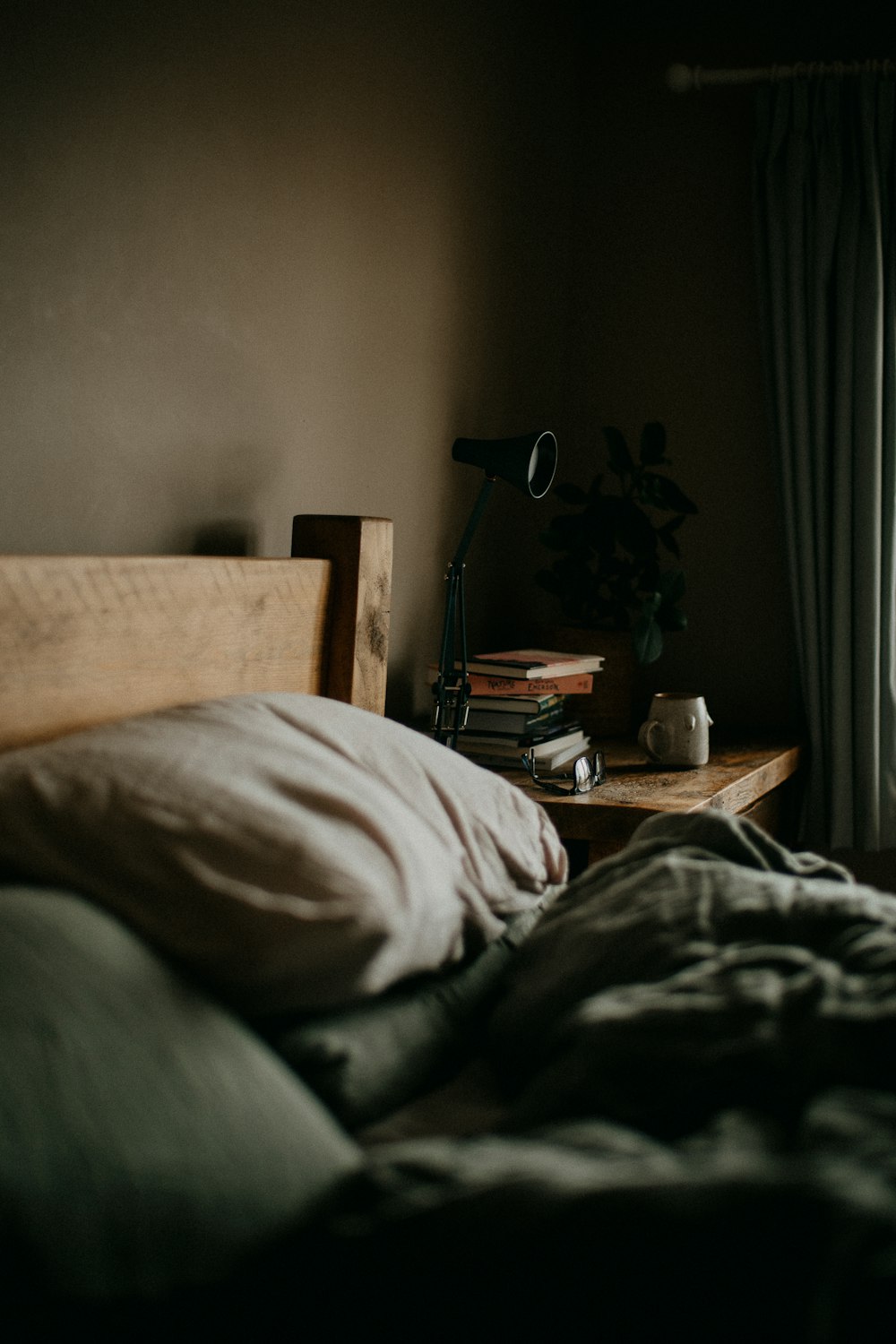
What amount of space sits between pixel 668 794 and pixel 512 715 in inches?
11.4

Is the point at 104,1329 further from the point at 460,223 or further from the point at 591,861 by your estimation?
the point at 460,223

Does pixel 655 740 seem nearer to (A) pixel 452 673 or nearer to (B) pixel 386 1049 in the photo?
(A) pixel 452 673

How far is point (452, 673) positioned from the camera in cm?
190

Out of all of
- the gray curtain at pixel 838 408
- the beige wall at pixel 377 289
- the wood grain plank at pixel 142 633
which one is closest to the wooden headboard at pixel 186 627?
the wood grain plank at pixel 142 633

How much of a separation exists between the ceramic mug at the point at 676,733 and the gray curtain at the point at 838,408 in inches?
21.4

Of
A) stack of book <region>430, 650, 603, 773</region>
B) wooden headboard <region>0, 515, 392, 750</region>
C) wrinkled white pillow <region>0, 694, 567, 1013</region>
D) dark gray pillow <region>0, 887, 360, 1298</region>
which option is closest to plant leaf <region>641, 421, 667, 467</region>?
stack of book <region>430, 650, 603, 773</region>

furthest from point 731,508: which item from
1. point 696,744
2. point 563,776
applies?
point 563,776

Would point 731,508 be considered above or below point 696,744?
above

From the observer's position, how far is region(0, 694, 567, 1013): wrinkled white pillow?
2.57 ft

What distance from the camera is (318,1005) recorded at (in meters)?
0.81

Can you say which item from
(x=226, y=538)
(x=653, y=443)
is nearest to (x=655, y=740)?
(x=653, y=443)

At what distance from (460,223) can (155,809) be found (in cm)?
167

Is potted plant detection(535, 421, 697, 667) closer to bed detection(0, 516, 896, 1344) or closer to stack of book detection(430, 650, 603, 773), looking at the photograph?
stack of book detection(430, 650, 603, 773)

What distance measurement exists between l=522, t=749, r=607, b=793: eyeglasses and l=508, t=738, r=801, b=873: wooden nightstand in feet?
0.04
